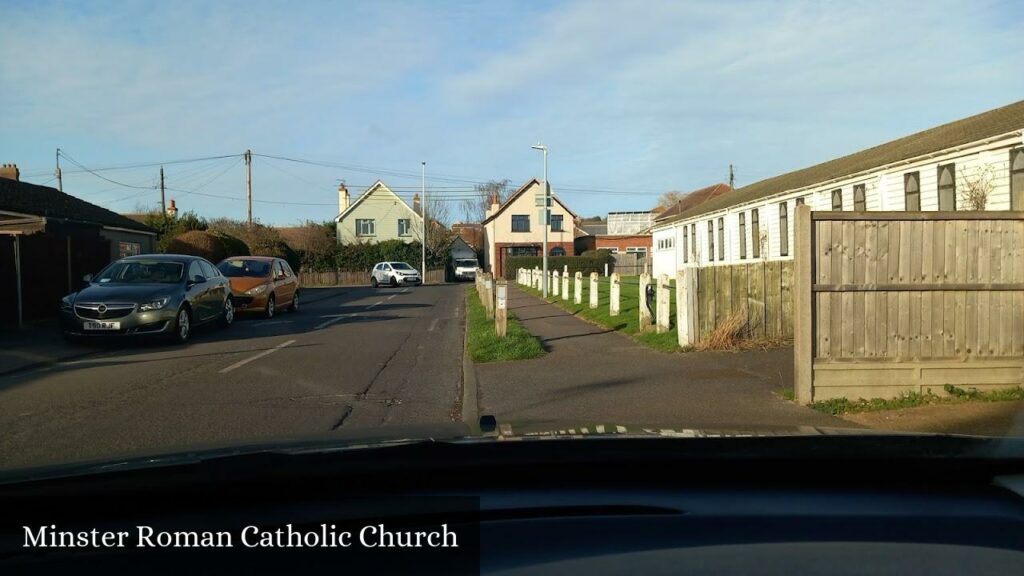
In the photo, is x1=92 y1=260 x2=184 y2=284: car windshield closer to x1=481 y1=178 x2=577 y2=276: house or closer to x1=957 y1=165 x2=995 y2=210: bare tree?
x1=957 y1=165 x2=995 y2=210: bare tree

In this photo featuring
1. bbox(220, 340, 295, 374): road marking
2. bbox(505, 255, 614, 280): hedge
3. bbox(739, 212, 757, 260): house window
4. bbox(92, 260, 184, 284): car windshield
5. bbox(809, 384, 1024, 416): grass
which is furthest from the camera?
bbox(505, 255, 614, 280): hedge

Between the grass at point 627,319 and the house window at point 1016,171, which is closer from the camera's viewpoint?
the grass at point 627,319

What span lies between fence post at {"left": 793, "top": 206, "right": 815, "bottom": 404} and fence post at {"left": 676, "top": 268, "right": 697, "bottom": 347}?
12.8 feet

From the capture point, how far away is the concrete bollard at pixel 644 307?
14.8m

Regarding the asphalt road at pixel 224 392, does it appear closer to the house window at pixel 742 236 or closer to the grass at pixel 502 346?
the grass at pixel 502 346

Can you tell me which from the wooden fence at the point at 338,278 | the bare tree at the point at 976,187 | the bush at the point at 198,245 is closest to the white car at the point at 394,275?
the wooden fence at the point at 338,278

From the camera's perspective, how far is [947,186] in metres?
19.2

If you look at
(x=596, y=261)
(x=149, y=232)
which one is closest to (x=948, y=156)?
(x=149, y=232)

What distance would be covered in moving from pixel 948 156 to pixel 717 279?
33.5ft

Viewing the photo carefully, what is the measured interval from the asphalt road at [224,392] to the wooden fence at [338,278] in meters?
40.2

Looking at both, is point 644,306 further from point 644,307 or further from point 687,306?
point 687,306

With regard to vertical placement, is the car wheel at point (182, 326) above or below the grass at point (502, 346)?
above

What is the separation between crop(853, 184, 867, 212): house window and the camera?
23.1 metres

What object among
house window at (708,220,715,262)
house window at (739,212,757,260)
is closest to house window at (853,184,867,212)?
house window at (739,212,757,260)
